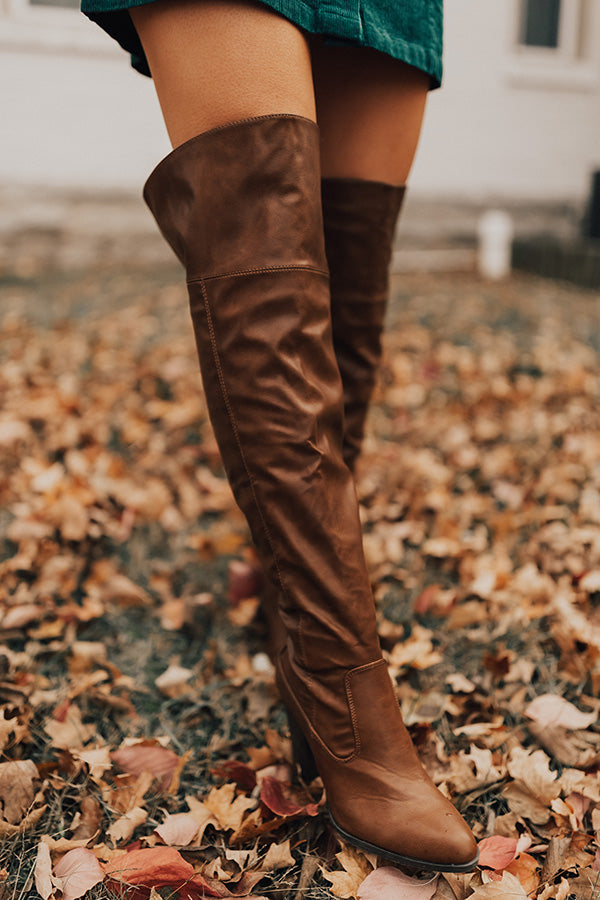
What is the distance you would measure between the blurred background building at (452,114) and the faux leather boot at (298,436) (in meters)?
4.62

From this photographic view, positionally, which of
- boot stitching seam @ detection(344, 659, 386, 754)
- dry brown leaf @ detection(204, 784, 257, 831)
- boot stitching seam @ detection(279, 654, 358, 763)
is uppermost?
boot stitching seam @ detection(344, 659, 386, 754)

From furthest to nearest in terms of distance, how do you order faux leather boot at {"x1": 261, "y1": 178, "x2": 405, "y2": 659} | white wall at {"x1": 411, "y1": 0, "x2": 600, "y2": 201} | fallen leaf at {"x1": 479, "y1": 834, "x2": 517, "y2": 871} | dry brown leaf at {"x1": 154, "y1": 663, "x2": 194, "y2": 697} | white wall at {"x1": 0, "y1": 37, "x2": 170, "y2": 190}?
1. white wall at {"x1": 411, "y1": 0, "x2": 600, "y2": 201}
2. white wall at {"x1": 0, "y1": 37, "x2": 170, "y2": 190}
3. dry brown leaf at {"x1": 154, "y1": 663, "x2": 194, "y2": 697}
4. faux leather boot at {"x1": 261, "y1": 178, "x2": 405, "y2": 659}
5. fallen leaf at {"x1": 479, "y1": 834, "x2": 517, "y2": 871}

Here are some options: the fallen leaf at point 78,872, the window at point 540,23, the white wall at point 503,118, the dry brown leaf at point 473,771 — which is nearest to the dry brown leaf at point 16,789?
the fallen leaf at point 78,872

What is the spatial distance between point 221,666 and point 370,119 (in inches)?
41.0

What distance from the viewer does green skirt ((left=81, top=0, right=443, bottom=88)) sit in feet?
2.92

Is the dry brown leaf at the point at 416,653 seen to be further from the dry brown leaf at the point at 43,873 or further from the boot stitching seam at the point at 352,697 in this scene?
the dry brown leaf at the point at 43,873

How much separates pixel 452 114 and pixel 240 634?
532 cm

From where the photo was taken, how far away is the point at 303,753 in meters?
1.13

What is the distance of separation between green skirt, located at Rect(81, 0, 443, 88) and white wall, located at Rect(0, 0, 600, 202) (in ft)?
14.4

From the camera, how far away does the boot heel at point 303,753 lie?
44.3 inches

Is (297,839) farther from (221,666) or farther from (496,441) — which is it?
(496,441)

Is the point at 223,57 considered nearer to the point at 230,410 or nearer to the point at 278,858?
the point at 230,410

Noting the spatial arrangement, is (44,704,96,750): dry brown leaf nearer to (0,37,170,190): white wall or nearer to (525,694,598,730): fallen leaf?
(525,694,598,730): fallen leaf

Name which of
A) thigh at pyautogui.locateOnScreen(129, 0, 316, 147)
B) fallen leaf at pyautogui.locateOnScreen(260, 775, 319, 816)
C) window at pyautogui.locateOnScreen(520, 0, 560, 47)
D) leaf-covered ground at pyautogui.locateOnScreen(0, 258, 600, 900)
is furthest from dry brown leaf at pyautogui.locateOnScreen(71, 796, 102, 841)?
window at pyautogui.locateOnScreen(520, 0, 560, 47)
